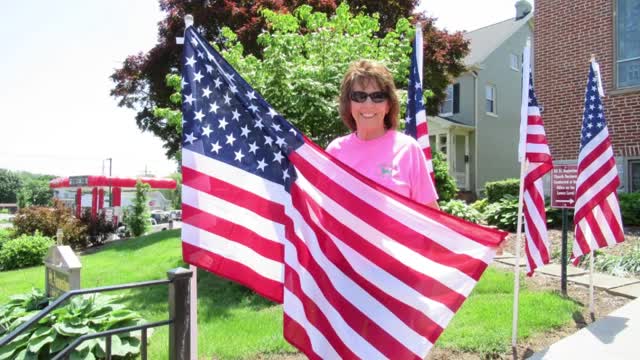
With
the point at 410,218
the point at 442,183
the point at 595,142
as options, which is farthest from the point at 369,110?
the point at 442,183

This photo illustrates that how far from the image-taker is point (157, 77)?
1520 centimetres

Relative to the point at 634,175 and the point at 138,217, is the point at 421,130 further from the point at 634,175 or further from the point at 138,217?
the point at 138,217

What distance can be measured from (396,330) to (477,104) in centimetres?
2212

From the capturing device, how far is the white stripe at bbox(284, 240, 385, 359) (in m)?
2.28

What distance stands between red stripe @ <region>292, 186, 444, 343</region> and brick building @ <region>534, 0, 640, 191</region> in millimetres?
11063

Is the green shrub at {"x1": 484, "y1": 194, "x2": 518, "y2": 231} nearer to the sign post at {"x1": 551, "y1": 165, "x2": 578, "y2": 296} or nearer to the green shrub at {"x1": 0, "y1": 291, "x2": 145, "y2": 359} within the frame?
the sign post at {"x1": 551, "y1": 165, "x2": 578, "y2": 296}

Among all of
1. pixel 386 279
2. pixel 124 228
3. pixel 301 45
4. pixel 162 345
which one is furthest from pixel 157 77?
pixel 386 279

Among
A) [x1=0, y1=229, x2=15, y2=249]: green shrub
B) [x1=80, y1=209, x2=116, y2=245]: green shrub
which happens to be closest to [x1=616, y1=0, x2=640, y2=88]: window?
[x1=80, y1=209, x2=116, y2=245]: green shrub

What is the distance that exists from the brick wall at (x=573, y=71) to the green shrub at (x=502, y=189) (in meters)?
1.18

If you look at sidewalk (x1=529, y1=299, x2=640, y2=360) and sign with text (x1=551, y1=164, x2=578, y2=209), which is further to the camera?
sign with text (x1=551, y1=164, x2=578, y2=209)

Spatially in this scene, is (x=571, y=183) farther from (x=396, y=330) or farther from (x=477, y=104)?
(x=477, y=104)

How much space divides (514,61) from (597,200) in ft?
71.6

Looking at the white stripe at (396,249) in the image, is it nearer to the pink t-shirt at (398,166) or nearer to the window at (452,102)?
the pink t-shirt at (398,166)

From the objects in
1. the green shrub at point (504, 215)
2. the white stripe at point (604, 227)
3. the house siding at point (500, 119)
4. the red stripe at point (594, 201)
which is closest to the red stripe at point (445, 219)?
the red stripe at point (594, 201)
